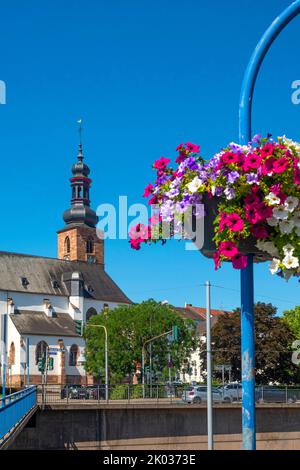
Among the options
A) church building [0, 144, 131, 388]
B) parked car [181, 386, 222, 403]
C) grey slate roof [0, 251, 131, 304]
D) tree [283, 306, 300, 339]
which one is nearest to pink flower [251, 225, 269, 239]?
parked car [181, 386, 222, 403]

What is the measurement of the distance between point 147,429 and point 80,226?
286 ft

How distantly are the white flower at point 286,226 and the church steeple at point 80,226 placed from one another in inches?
4719

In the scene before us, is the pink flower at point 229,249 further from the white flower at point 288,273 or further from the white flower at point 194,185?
the white flower at point 194,185

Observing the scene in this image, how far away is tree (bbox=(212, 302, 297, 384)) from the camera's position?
71812mm

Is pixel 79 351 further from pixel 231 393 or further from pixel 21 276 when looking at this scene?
pixel 231 393

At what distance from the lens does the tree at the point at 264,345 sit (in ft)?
236

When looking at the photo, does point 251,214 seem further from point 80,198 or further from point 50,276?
point 80,198

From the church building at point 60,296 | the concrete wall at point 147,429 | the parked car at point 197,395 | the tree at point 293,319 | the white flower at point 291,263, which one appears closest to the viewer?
the white flower at point 291,263

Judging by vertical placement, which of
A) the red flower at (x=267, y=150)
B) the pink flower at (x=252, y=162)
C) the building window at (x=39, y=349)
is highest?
the red flower at (x=267, y=150)

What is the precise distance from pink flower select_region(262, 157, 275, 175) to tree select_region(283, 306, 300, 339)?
73674 mm

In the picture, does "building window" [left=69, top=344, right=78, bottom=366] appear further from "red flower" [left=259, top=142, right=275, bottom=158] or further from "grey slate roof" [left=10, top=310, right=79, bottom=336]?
"red flower" [left=259, top=142, right=275, bottom=158]

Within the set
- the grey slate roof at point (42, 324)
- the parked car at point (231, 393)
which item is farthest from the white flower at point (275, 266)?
the grey slate roof at point (42, 324)

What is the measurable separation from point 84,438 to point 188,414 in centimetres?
636

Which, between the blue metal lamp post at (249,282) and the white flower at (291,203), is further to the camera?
the blue metal lamp post at (249,282)
